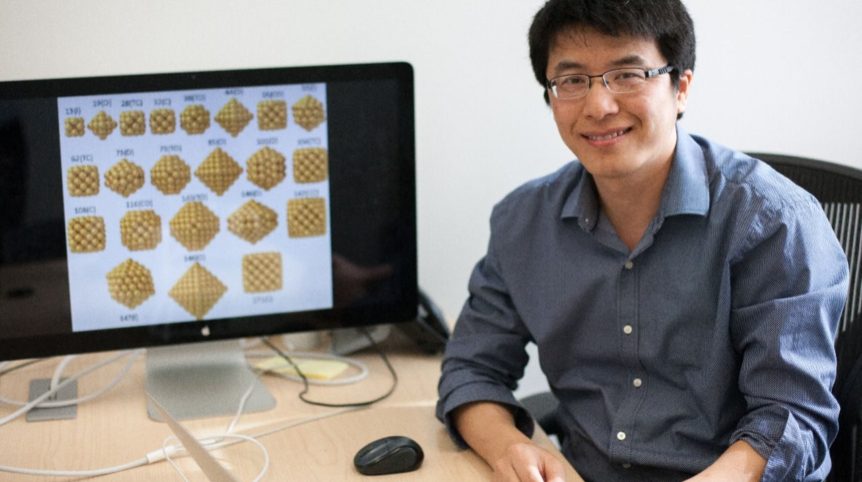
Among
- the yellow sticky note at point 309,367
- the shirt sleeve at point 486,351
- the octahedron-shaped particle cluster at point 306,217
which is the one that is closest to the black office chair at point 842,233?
the shirt sleeve at point 486,351

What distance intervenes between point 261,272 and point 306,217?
0.11 metres

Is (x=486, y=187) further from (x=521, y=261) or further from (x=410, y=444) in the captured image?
(x=410, y=444)

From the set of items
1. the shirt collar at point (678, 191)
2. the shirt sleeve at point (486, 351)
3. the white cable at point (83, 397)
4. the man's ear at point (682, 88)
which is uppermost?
the man's ear at point (682, 88)

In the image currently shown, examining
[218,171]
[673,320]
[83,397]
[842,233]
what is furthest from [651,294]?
[83,397]

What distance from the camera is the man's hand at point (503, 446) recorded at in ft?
4.76

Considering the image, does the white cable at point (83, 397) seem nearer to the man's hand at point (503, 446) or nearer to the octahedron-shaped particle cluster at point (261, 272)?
the octahedron-shaped particle cluster at point (261, 272)

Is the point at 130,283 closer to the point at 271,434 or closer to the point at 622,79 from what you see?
the point at 271,434

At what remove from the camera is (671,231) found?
5.13 ft

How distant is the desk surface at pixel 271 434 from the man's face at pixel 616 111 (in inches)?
16.4

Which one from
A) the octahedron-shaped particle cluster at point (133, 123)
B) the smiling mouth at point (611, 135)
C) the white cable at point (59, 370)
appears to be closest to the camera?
the smiling mouth at point (611, 135)

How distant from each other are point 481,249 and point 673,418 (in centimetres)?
73

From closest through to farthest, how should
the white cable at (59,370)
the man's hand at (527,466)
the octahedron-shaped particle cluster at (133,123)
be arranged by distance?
the man's hand at (527,466)
the octahedron-shaped particle cluster at (133,123)
the white cable at (59,370)

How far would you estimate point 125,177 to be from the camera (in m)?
1.67

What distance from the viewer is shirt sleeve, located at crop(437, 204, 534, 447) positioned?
1.63 metres
